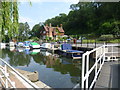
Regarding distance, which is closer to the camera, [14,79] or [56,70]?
[14,79]

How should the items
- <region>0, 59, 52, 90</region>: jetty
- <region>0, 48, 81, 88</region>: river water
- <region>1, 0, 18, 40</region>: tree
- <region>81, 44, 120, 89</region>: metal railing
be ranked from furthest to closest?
<region>0, 48, 81, 88</region>: river water, <region>1, 0, 18, 40</region>: tree, <region>81, 44, 120, 89</region>: metal railing, <region>0, 59, 52, 90</region>: jetty

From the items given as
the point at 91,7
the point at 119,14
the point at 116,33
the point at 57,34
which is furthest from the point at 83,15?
the point at 116,33

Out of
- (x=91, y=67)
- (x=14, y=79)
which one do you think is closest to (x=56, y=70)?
(x=91, y=67)

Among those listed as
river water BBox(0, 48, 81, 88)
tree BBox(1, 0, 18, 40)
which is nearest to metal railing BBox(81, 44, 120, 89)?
Answer: river water BBox(0, 48, 81, 88)

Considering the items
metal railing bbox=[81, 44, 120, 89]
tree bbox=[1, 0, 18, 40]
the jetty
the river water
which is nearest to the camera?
the jetty

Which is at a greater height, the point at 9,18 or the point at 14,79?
the point at 9,18

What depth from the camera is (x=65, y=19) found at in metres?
67.6

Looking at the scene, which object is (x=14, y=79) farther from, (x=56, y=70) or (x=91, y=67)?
(x=56, y=70)

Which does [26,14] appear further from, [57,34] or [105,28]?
[57,34]

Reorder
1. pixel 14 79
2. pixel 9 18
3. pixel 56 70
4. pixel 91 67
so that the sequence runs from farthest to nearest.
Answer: pixel 56 70
pixel 91 67
pixel 9 18
pixel 14 79

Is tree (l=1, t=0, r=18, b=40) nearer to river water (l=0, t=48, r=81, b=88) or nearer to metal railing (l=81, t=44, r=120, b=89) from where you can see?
metal railing (l=81, t=44, r=120, b=89)

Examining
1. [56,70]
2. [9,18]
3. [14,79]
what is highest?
[9,18]

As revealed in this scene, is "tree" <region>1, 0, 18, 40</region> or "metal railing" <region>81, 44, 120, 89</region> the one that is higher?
"tree" <region>1, 0, 18, 40</region>

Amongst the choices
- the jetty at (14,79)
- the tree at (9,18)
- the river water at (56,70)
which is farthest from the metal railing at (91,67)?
the tree at (9,18)
